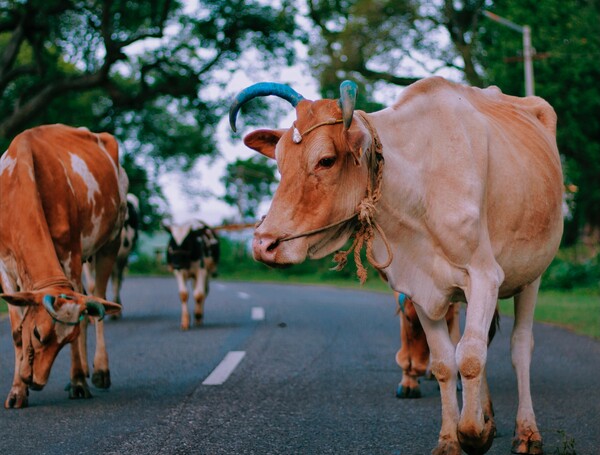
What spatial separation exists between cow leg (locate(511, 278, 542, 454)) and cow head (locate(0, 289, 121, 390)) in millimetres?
3129

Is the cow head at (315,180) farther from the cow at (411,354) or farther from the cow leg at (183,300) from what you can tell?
the cow leg at (183,300)

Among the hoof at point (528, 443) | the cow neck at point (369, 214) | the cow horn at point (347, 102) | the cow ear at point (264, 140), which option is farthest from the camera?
the hoof at point (528, 443)

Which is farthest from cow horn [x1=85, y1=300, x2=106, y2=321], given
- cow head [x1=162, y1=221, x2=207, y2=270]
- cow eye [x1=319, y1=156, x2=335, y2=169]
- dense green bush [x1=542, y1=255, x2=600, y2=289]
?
dense green bush [x1=542, y1=255, x2=600, y2=289]

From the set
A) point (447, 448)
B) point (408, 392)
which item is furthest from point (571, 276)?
point (447, 448)

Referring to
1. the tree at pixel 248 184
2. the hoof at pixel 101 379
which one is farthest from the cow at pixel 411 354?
the tree at pixel 248 184

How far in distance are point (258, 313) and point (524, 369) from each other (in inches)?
447

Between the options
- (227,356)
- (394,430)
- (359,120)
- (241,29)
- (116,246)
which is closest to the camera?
(359,120)

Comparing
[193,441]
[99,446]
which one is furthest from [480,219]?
[99,446]

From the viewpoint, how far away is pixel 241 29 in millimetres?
29375

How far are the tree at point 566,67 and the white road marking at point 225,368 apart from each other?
2141 centimetres

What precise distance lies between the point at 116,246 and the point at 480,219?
5.12 metres

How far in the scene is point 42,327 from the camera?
7004mm

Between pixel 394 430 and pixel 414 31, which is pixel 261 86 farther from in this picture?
pixel 414 31

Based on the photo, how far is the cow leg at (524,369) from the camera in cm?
565
